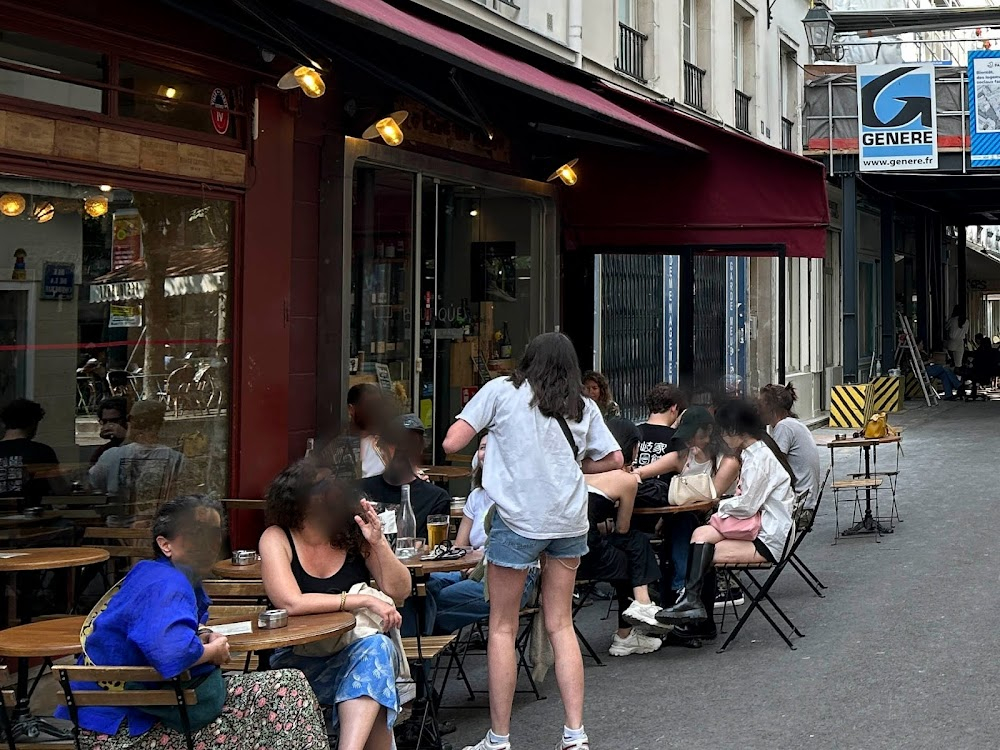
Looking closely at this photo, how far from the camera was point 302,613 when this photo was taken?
16.4 ft

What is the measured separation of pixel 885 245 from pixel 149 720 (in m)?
Answer: 27.0

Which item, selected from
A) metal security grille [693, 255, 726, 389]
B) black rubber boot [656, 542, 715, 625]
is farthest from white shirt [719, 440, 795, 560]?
metal security grille [693, 255, 726, 389]

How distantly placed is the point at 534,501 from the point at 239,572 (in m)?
1.42

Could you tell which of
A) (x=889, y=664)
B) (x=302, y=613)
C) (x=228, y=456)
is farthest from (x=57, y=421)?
(x=889, y=664)

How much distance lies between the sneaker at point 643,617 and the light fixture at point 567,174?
550cm

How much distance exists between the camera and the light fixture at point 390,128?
9.34 meters

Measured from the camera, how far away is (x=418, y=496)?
22.9 ft

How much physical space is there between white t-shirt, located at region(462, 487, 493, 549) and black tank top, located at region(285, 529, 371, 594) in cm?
170

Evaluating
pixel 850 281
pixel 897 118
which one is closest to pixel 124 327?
pixel 897 118

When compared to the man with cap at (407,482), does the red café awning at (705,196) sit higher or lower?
higher

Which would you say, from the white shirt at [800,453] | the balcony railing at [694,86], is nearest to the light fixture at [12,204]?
the white shirt at [800,453]

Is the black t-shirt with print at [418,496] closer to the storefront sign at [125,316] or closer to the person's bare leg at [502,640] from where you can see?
the person's bare leg at [502,640]

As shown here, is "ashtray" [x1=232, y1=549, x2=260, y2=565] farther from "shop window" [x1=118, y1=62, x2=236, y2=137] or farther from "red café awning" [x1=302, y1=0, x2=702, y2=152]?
"shop window" [x1=118, y1=62, x2=236, y2=137]

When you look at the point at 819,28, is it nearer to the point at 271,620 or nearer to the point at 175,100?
the point at 175,100
